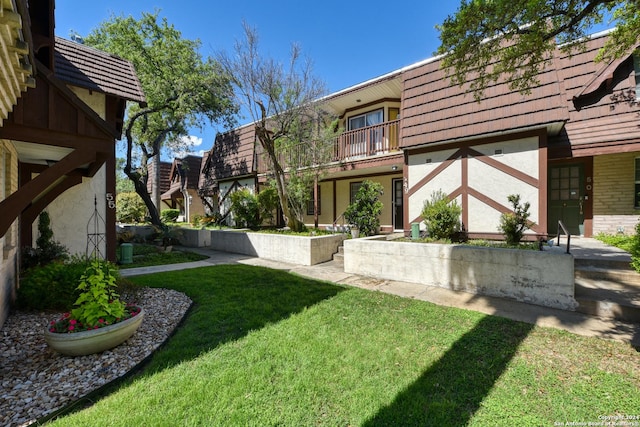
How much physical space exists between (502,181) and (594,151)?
99.2 inches

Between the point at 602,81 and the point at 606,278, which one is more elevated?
the point at 602,81

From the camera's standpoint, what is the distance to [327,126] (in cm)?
1166

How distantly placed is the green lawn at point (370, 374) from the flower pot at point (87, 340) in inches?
24.1

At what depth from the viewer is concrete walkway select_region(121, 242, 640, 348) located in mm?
3908

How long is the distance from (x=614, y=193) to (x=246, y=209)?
12993 mm

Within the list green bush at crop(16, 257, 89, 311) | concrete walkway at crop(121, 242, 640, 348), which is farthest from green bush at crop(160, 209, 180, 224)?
green bush at crop(16, 257, 89, 311)

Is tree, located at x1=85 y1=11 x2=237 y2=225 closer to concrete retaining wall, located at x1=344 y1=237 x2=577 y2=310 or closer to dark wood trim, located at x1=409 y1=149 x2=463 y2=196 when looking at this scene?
dark wood trim, located at x1=409 y1=149 x2=463 y2=196

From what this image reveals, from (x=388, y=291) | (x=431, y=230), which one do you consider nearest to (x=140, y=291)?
(x=388, y=291)

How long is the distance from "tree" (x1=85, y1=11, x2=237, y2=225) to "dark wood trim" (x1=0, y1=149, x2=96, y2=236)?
12026mm

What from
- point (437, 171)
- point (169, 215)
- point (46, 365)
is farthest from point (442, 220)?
point (169, 215)

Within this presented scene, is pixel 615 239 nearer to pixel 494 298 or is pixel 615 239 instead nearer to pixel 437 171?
pixel 437 171

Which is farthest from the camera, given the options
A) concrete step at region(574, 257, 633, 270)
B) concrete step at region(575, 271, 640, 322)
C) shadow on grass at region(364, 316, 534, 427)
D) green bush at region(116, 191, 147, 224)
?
green bush at region(116, 191, 147, 224)

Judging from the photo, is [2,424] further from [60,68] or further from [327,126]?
[327,126]

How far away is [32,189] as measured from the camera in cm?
343
